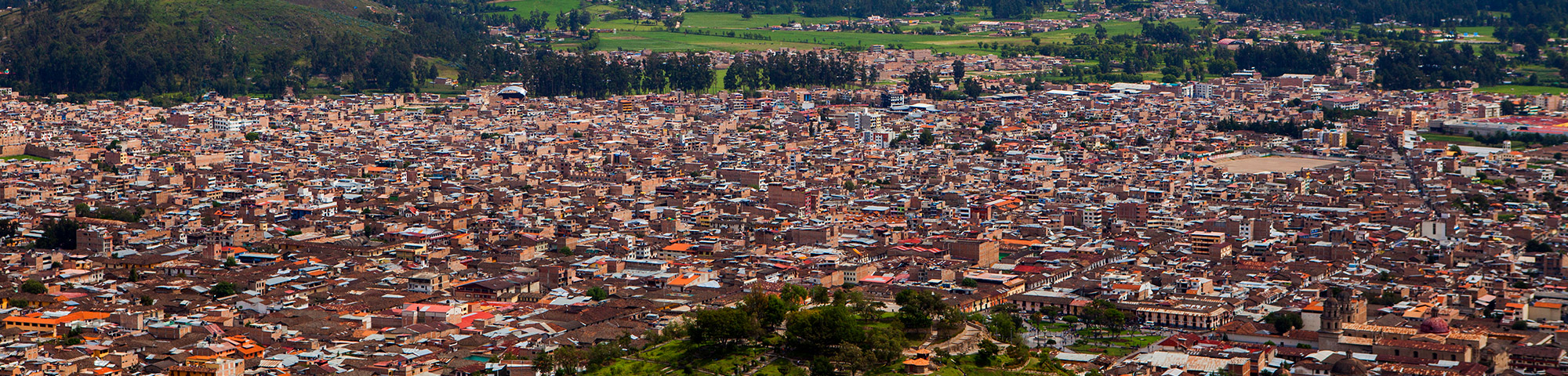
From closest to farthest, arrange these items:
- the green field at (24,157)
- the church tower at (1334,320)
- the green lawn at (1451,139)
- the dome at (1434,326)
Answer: the church tower at (1334,320), the dome at (1434,326), the green field at (24,157), the green lawn at (1451,139)

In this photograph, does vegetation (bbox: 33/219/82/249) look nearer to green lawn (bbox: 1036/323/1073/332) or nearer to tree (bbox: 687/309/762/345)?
tree (bbox: 687/309/762/345)

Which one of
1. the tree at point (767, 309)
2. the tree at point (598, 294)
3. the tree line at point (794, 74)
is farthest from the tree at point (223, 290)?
the tree line at point (794, 74)

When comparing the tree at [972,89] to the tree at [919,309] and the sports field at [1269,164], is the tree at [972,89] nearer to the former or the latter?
the sports field at [1269,164]

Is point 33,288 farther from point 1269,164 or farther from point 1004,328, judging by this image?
point 1269,164

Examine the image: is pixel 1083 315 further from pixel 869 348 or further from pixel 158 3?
pixel 158 3

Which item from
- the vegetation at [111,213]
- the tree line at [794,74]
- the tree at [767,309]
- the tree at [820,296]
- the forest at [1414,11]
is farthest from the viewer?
the forest at [1414,11]

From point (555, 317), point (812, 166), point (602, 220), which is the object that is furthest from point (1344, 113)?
point (555, 317)
